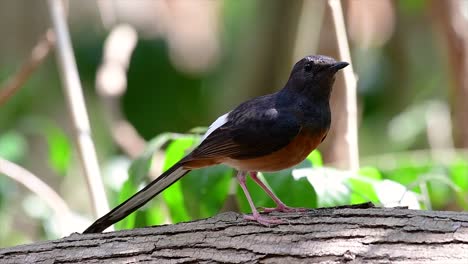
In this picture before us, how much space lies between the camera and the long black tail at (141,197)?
3.34 m

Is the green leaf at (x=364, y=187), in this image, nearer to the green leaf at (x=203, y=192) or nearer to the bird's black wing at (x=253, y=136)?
the bird's black wing at (x=253, y=136)

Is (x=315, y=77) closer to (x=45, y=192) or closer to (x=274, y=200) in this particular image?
(x=274, y=200)

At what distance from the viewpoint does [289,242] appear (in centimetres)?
282

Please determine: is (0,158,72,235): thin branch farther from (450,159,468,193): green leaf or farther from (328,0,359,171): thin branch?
(450,159,468,193): green leaf

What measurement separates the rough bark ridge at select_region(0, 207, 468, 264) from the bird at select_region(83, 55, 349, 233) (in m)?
0.31

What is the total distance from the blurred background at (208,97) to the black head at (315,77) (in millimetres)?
384

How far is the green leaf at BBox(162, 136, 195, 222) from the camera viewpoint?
3.72 metres

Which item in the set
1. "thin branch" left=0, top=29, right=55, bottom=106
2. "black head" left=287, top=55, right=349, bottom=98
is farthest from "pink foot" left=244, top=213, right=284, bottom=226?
Result: "thin branch" left=0, top=29, right=55, bottom=106

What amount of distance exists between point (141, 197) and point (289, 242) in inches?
35.7

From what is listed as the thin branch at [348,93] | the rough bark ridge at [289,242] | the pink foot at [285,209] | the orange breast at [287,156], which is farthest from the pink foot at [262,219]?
the thin branch at [348,93]

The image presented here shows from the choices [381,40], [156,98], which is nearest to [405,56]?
[381,40]

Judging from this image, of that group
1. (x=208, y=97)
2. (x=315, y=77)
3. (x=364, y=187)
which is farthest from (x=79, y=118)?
(x=208, y=97)

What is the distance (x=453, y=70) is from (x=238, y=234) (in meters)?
3.02

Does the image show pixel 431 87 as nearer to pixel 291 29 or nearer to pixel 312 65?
pixel 291 29
